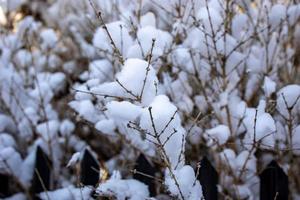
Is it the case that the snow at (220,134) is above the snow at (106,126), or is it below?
above

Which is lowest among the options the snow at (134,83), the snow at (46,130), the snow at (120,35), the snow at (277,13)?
the snow at (46,130)

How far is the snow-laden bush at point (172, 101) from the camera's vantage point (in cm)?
156

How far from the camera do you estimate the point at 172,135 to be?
61.1 inches

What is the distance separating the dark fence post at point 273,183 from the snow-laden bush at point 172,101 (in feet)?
0.35

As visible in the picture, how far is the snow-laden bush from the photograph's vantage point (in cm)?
156

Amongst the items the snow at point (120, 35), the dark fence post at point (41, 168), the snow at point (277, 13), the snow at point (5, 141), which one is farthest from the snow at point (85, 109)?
the snow at point (277, 13)

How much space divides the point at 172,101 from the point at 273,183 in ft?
2.47

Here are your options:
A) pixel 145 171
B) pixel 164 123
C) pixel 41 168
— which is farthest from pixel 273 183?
pixel 41 168

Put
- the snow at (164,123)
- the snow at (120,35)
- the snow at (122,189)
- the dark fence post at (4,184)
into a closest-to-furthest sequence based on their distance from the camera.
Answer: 1. the snow at (164,123)
2. the snow at (122,189)
3. the snow at (120,35)
4. the dark fence post at (4,184)

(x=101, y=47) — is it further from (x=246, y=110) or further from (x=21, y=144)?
(x=21, y=144)

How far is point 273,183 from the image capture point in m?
1.98

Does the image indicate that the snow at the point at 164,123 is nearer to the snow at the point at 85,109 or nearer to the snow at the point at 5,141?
the snow at the point at 85,109

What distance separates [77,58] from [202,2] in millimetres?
1890

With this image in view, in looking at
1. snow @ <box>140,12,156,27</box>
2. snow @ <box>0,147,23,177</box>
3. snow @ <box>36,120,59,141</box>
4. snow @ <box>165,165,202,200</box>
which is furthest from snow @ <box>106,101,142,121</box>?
snow @ <box>36,120,59,141</box>
